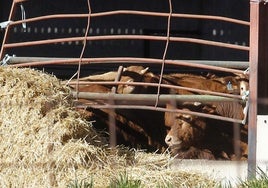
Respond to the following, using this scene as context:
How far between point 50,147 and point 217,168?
1616mm

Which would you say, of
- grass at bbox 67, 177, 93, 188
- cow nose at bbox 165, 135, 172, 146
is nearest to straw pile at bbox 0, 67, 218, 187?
grass at bbox 67, 177, 93, 188

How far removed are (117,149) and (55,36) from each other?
772cm

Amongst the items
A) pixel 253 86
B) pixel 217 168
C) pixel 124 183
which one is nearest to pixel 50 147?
pixel 124 183

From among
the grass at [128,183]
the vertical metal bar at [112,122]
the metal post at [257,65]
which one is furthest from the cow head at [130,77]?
the grass at [128,183]

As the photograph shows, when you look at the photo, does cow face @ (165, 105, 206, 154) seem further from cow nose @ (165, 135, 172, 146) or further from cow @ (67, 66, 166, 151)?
cow @ (67, 66, 166, 151)

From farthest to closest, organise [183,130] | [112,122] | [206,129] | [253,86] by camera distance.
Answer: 1. [206,129]
2. [183,130]
3. [112,122]
4. [253,86]

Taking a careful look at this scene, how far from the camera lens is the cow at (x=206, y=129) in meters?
8.22

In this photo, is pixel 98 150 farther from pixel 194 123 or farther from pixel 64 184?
pixel 194 123

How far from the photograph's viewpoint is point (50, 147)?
5926 mm

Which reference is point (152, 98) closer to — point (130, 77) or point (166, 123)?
point (130, 77)

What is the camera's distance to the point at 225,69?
6750 mm

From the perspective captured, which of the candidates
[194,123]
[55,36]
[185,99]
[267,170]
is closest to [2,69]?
[185,99]

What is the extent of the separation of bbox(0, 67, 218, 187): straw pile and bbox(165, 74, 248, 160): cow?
1.89m

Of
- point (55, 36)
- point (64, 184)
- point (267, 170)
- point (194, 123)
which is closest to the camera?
point (64, 184)
